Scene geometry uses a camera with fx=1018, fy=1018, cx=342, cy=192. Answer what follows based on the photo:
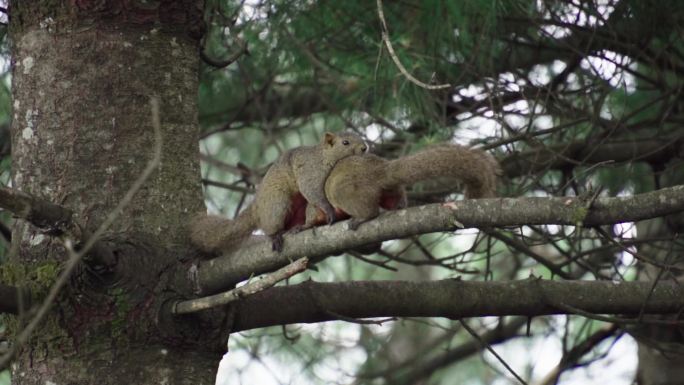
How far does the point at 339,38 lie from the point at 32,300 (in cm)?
284

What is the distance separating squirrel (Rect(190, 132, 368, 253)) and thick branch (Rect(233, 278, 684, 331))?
1.49 feet

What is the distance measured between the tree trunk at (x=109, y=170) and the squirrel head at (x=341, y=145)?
0.79 m

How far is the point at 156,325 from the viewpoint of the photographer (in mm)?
3676

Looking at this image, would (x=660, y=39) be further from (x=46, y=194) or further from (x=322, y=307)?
(x=46, y=194)

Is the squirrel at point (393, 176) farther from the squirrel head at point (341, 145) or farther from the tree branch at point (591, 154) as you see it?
the tree branch at point (591, 154)

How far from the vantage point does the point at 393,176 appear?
405 centimetres

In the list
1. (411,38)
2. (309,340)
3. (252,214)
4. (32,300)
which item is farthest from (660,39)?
(309,340)

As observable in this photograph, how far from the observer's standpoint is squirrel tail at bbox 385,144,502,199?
3752 mm

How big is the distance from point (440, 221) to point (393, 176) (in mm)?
874

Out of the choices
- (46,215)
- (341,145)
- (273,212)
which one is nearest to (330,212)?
(273,212)

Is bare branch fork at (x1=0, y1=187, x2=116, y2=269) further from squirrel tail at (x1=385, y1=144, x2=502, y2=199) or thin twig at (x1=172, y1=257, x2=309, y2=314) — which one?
squirrel tail at (x1=385, y1=144, x2=502, y2=199)

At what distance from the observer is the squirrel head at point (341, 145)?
4715 mm

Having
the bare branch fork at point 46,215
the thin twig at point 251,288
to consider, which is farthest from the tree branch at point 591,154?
the bare branch fork at point 46,215

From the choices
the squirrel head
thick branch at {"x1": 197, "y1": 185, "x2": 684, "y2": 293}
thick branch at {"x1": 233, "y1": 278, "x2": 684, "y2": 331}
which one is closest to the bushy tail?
thick branch at {"x1": 197, "y1": 185, "x2": 684, "y2": 293}
